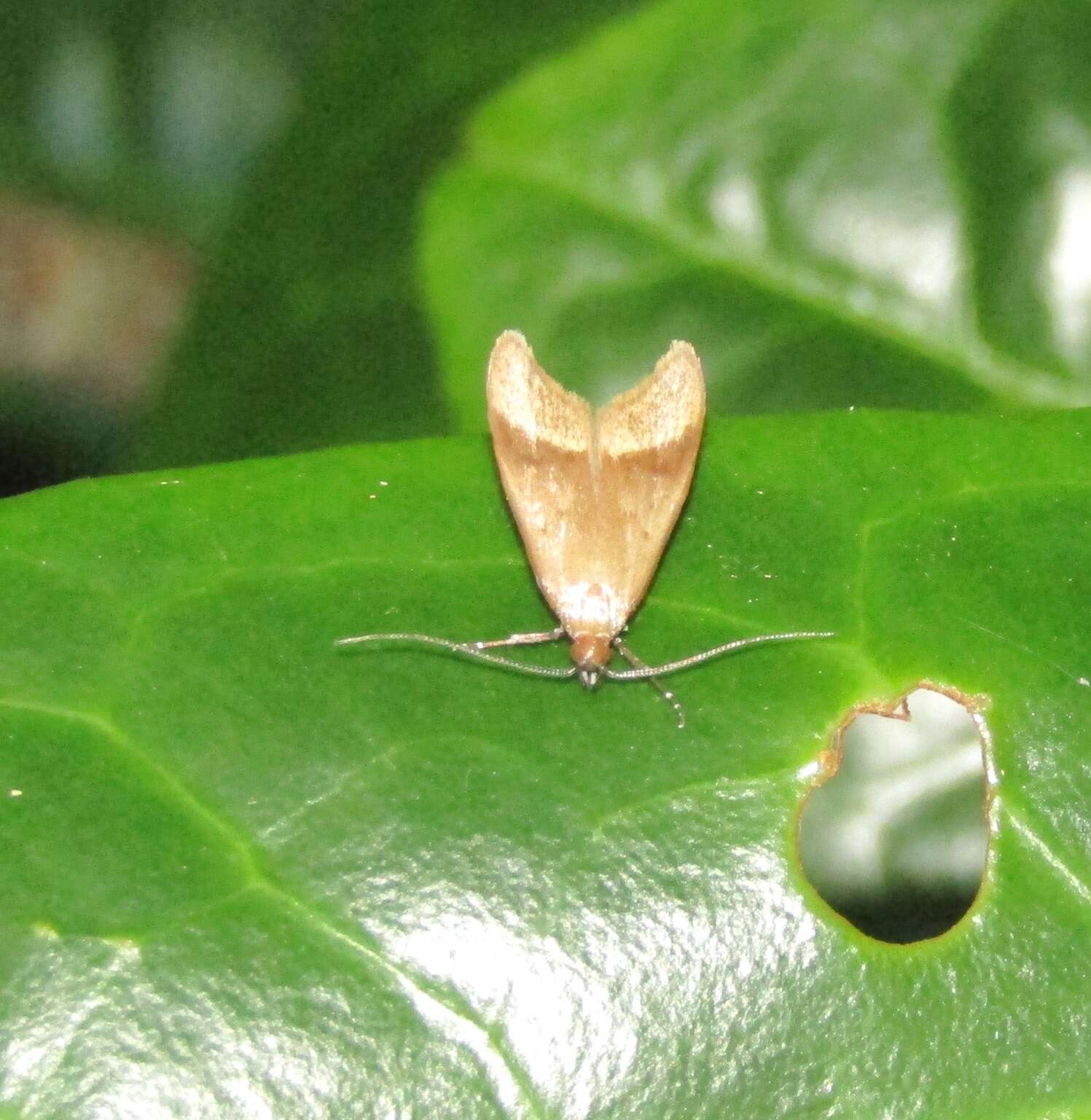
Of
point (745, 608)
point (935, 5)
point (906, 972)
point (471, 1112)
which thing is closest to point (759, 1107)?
point (906, 972)

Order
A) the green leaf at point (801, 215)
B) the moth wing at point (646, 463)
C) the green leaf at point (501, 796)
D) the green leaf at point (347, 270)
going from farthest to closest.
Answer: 1. the green leaf at point (347, 270)
2. the green leaf at point (801, 215)
3. the moth wing at point (646, 463)
4. the green leaf at point (501, 796)

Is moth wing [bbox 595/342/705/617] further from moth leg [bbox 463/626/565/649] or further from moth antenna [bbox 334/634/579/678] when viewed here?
moth antenna [bbox 334/634/579/678]

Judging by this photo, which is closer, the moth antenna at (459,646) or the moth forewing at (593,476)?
the moth antenna at (459,646)

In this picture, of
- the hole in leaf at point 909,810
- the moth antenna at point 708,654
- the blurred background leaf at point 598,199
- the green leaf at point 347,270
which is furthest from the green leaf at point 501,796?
the green leaf at point 347,270

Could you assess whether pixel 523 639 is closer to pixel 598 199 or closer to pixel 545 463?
pixel 545 463

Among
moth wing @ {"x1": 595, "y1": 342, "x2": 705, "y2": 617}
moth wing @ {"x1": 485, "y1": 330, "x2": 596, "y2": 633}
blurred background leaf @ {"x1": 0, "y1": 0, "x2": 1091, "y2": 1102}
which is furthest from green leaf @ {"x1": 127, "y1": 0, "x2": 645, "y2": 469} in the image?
moth wing @ {"x1": 595, "y1": 342, "x2": 705, "y2": 617}

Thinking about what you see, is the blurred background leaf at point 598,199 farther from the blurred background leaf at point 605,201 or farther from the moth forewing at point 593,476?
the moth forewing at point 593,476

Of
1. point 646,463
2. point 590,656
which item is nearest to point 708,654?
point 590,656

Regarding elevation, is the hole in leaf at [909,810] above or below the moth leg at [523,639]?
below

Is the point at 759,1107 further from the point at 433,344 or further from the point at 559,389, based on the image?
the point at 433,344
